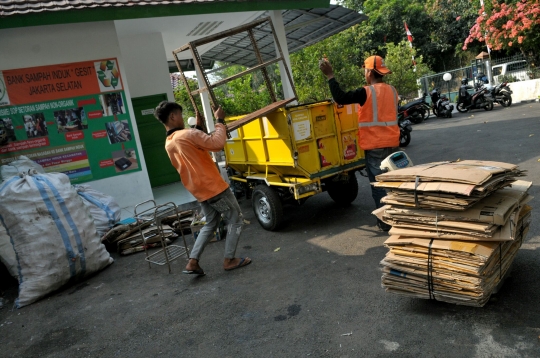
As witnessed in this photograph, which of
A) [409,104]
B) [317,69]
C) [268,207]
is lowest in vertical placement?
[268,207]

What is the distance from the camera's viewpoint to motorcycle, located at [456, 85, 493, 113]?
14.4 m

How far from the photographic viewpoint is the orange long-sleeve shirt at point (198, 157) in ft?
14.1

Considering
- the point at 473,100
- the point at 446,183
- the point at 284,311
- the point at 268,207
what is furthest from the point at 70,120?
the point at 473,100

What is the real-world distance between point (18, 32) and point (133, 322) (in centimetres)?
516

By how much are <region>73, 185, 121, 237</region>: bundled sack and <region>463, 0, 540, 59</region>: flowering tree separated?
15488 mm

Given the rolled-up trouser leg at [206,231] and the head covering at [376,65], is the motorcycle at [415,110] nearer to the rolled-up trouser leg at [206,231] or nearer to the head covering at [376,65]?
the head covering at [376,65]

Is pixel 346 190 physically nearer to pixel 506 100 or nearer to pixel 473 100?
pixel 473 100

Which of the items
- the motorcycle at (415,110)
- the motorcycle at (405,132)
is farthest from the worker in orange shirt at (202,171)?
the motorcycle at (415,110)

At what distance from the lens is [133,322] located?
3805mm

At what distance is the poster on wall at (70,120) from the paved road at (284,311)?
212cm

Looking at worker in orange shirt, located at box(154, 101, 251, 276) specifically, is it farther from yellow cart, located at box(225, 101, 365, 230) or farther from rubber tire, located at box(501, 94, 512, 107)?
rubber tire, located at box(501, 94, 512, 107)

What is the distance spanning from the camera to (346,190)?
6.36 metres

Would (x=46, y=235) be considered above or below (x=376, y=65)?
below

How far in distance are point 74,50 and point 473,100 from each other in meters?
12.9
